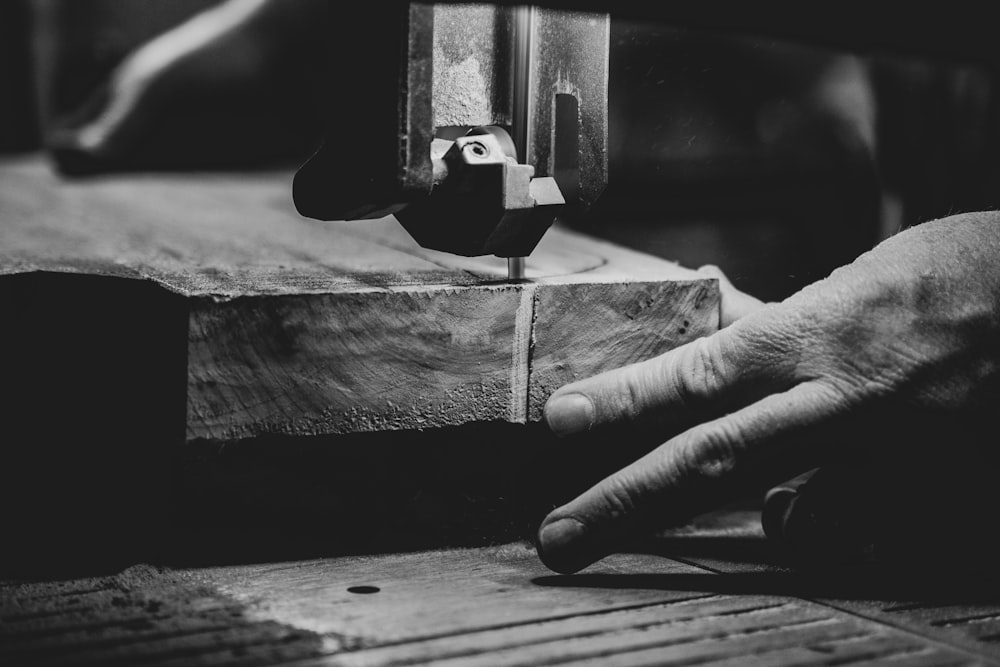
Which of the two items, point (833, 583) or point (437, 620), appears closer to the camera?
point (437, 620)

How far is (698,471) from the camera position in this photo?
1.35 metres

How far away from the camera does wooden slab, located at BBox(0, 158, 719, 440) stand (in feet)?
4.54

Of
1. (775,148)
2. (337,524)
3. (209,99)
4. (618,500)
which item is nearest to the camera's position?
(618,500)

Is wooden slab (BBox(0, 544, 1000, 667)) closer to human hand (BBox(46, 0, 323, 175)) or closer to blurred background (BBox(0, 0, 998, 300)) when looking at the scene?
blurred background (BBox(0, 0, 998, 300))

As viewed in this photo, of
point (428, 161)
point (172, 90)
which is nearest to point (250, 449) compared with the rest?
point (428, 161)

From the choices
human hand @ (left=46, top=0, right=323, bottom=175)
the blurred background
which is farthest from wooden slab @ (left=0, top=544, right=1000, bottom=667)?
human hand @ (left=46, top=0, right=323, bottom=175)

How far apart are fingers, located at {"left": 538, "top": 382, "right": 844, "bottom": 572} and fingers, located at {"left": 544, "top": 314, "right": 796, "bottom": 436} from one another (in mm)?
37

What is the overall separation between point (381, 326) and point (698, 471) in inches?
17.1

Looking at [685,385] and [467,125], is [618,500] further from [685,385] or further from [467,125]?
[467,125]

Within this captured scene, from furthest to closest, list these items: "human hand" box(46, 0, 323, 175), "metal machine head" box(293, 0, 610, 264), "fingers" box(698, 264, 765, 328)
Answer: "human hand" box(46, 0, 323, 175) < "fingers" box(698, 264, 765, 328) < "metal machine head" box(293, 0, 610, 264)

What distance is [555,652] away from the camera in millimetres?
1166

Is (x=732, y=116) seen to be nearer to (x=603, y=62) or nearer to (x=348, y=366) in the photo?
(x=603, y=62)

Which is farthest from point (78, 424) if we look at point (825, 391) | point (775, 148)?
point (775, 148)

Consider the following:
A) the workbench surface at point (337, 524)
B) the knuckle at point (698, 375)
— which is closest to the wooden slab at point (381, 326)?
the workbench surface at point (337, 524)
